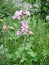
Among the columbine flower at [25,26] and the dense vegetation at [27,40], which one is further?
the dense vegetation at [27,40]

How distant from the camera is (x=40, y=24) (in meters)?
4.95

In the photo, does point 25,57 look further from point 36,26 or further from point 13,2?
point 13,2

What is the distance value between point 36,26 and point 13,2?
5.25 feet

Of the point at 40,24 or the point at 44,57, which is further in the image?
the point at 40,24

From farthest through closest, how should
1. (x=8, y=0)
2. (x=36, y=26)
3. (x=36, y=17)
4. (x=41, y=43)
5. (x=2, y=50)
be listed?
(x=8, y=0) → (x=36, y=17) → (x=36, y=26) → (x=41, y=43) → (x=2, y=50)

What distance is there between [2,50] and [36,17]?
6.97 ft

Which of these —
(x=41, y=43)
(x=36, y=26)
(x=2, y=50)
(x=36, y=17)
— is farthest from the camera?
(x=36, y=17)

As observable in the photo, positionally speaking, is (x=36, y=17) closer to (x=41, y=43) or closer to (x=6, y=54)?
(x=41, y=43)

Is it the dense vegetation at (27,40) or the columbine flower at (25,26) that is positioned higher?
the columbine flower at (25,26)

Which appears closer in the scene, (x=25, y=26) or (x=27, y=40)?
(x=25, y=26)

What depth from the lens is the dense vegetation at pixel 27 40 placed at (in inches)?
141

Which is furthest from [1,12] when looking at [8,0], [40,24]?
[40,24]

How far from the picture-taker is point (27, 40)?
384 centimetres

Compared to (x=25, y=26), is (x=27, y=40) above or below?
below
